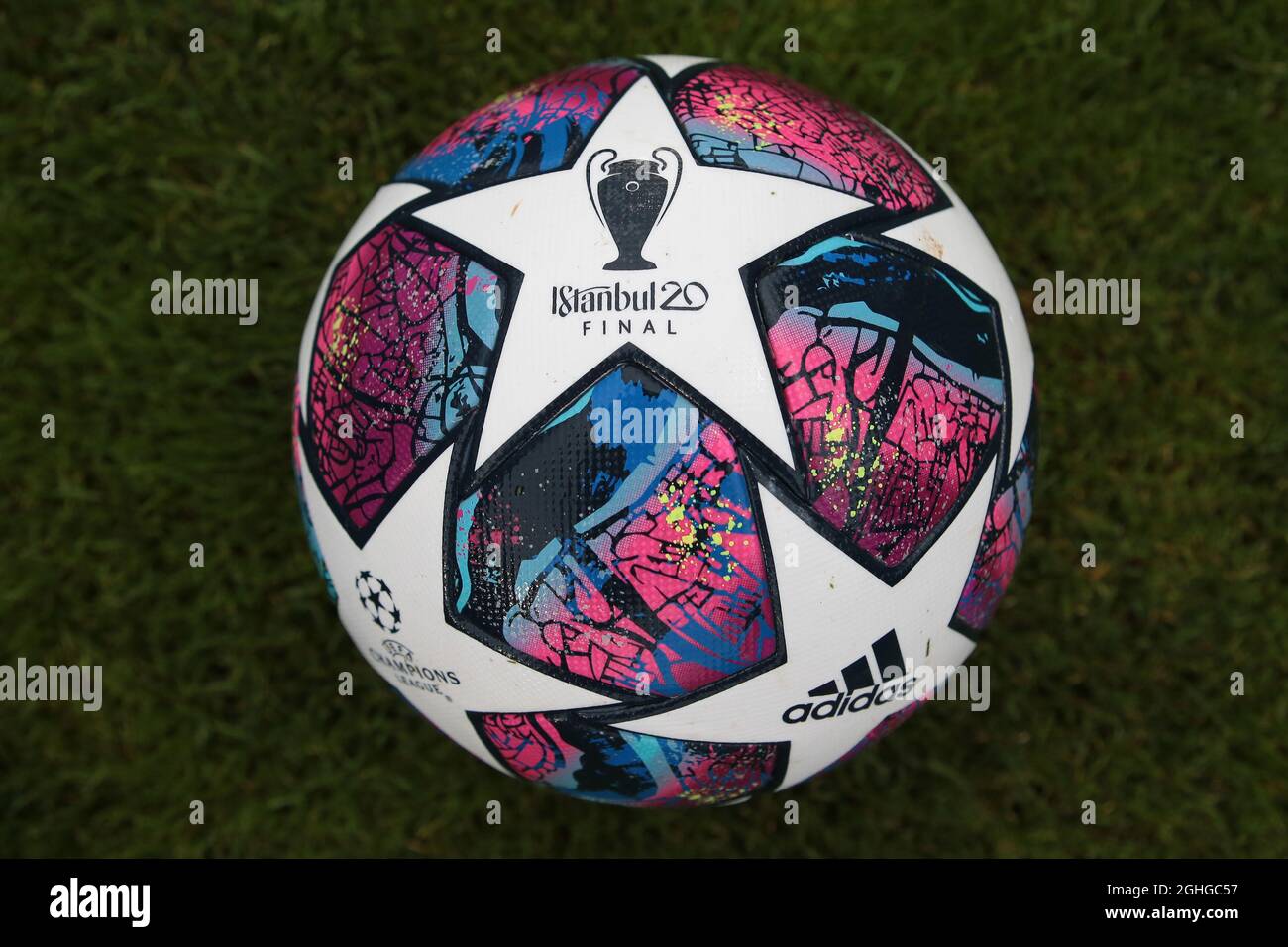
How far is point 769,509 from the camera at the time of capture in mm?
1529

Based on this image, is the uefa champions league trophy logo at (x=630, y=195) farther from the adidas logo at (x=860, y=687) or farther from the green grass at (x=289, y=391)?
the green grass at (x=289, y=391)

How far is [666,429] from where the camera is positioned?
150 centimetres

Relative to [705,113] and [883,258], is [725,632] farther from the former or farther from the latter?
[705,113]

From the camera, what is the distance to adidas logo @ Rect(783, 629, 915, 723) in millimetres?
1693

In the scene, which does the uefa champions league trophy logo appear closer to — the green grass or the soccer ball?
the soccer ball

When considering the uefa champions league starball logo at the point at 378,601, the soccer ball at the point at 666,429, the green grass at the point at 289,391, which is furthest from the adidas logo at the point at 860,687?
the green grass at the point at 289,391

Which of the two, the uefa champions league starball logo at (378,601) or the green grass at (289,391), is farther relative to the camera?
the green grass at (289,391)

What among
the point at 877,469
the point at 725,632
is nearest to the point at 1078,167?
the point at 877,469

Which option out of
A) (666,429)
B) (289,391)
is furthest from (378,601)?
(289,391)

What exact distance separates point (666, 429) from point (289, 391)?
1.69m

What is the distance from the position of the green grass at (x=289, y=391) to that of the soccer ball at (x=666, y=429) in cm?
110

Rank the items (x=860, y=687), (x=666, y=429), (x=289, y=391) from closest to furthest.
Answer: (x=666, y=429) < (x=860, y=687) < (x=289, y=391)

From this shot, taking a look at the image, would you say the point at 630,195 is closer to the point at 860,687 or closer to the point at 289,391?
the point at 860,687

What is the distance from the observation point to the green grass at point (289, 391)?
9.18 ft
